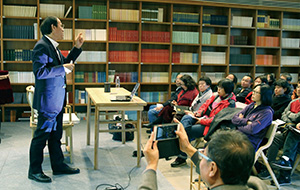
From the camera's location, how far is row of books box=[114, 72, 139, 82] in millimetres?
6734

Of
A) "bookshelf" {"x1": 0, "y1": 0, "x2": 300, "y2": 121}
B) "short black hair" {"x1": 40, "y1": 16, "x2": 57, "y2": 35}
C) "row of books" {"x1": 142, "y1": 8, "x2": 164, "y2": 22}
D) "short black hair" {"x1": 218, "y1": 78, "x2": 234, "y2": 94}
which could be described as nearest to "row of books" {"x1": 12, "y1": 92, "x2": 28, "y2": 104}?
"bookshelf" {"x1": 0, "y1": 0, "x2": 300, "y2": 121}

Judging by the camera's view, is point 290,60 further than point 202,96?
Yes

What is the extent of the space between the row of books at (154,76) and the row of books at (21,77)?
7.21 feet

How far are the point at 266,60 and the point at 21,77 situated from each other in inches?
208

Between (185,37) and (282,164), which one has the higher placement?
(185,37)

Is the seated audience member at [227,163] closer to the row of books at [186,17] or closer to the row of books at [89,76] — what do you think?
the row of books at [89,76]

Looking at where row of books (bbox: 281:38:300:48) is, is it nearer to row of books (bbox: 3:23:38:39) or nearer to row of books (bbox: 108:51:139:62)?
row of books (bbox: 108:51:139:62)

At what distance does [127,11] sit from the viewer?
6.61 metres

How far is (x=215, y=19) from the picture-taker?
23.4 ft

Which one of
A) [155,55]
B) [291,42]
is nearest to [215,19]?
[155,55]

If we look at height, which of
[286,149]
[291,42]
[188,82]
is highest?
[291,42]

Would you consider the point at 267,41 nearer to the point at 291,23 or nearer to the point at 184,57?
the point at 291,23

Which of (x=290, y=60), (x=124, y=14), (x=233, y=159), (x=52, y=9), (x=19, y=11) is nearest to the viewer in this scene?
(x=233, y=159)

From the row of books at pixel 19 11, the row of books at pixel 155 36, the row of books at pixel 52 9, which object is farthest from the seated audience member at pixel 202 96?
the row of books at pixel 19 11
